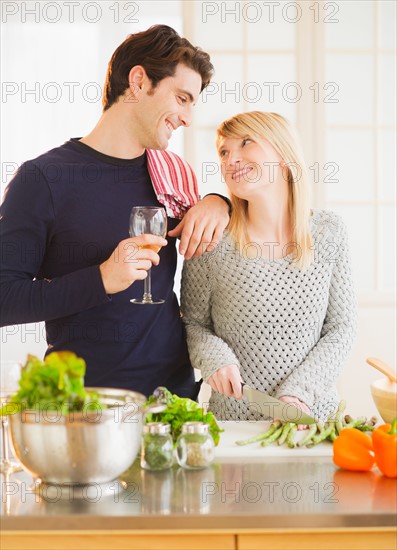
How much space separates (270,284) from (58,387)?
3.30ft

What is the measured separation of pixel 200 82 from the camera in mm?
2328

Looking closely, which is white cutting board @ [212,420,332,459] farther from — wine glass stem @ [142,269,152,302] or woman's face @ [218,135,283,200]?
woman's face @ [218,135,283,200]

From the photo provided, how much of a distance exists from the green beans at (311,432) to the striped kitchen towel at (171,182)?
0.79 meters

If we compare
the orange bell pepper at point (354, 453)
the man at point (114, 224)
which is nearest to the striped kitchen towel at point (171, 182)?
the man at point (114, 224)

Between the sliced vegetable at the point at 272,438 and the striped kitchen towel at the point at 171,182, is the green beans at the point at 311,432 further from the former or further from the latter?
the striped kitchen towel at the point at 171,182

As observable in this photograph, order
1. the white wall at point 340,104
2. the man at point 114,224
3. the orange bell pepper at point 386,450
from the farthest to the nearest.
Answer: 1. the white wall at point 340,104
2. the man at point 114,224
3. the orange bell pepper at point 386,450

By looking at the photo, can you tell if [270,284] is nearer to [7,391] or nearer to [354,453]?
[354,453]

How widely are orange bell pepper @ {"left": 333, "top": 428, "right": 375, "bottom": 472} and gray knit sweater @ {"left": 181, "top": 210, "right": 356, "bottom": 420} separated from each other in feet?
1.94

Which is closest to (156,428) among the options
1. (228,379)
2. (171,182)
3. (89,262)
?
(228,379)

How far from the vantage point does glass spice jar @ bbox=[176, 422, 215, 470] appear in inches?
60.1

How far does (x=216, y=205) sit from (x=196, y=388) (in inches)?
22.1

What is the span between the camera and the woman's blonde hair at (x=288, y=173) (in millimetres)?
2262

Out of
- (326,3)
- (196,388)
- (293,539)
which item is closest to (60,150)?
(196,388)

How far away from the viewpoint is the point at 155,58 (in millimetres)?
2260
